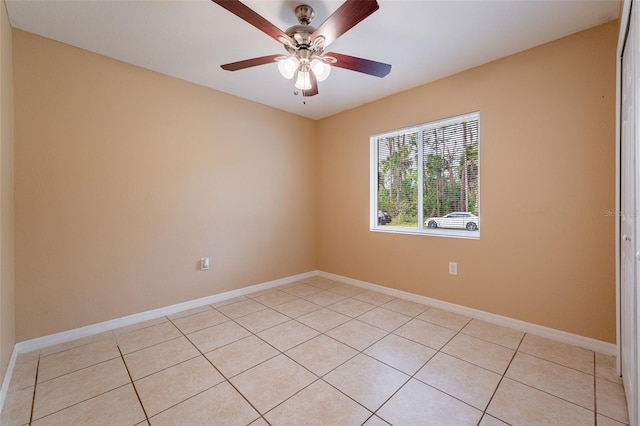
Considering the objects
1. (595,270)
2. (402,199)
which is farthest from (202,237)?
(595,270)

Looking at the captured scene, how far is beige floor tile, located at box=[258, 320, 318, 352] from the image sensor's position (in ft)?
7.13

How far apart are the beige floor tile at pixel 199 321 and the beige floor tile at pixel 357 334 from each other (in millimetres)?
1133

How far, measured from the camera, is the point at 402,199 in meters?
3.34

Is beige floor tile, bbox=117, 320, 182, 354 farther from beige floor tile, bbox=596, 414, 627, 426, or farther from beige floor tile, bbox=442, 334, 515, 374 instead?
beige floor tile, bbox=596, 414, 627, 426

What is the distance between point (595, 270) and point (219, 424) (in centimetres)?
277

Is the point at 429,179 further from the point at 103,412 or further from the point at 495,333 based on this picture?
the point at 103,412

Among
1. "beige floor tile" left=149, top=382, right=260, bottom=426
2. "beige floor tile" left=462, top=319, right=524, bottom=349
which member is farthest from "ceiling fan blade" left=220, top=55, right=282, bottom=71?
"beige floor tile" left=462, top=319, right=524, bottom=349

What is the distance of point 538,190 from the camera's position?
2.27 meters

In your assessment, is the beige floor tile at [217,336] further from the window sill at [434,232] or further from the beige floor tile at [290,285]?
the window sill at [434,232]

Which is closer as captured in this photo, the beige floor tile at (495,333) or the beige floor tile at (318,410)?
the beige floor tile at (318,410)

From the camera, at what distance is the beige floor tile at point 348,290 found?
3400 mm

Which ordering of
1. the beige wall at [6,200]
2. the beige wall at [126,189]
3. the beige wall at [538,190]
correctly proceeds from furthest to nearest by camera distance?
the beige wall at [126,189] < the beige wall at [538,190] < the beige wall at [6,200]

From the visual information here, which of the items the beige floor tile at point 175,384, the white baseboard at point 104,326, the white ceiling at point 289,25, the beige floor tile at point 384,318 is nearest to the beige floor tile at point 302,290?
the white baseboard at point 104,326

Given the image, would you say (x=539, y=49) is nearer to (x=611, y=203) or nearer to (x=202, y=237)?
(x=611, y=203)
